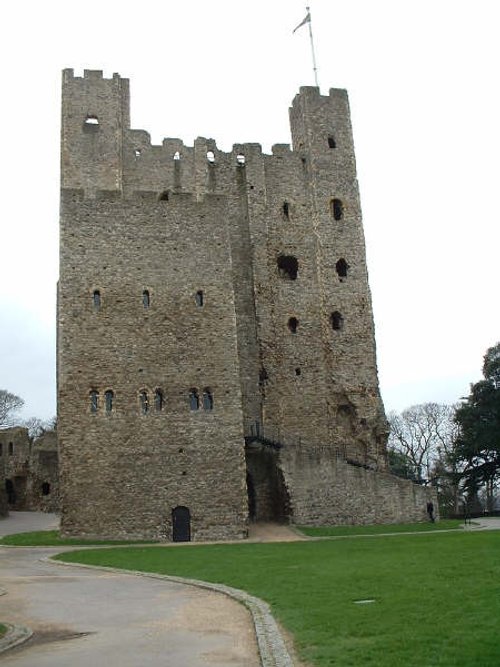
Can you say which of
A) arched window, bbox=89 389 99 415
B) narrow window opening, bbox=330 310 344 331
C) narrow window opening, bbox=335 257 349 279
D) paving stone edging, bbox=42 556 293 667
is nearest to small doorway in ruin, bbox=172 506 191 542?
arched window, bbox=89 389 99 415

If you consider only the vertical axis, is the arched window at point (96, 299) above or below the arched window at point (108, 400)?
above

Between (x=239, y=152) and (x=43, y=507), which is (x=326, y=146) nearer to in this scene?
(x=239, y=152)

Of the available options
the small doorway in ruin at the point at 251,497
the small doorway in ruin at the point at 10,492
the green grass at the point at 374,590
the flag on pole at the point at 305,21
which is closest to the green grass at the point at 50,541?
the green grass at the point at 374,590

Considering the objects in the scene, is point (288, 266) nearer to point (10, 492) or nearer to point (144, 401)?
point (144, 401)

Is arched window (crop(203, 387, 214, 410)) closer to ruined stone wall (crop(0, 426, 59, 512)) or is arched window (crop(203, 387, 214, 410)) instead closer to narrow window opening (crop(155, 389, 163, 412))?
narrow window opening (crop(155, 389, 163, 412))

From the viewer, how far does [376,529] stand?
3130cm

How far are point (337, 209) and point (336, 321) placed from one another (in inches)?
253

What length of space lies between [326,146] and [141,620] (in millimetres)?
34228

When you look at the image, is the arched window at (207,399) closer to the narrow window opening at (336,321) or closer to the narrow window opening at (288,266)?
the narrow window opening at (336,321)

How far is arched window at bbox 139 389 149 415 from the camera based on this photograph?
3067 centimetres

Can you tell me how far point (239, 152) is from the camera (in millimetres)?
41406

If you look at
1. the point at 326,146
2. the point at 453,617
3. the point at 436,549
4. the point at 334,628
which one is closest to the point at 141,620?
the point at 334,628

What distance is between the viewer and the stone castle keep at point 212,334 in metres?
30.1

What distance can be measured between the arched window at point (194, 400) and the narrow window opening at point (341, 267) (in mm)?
12890
